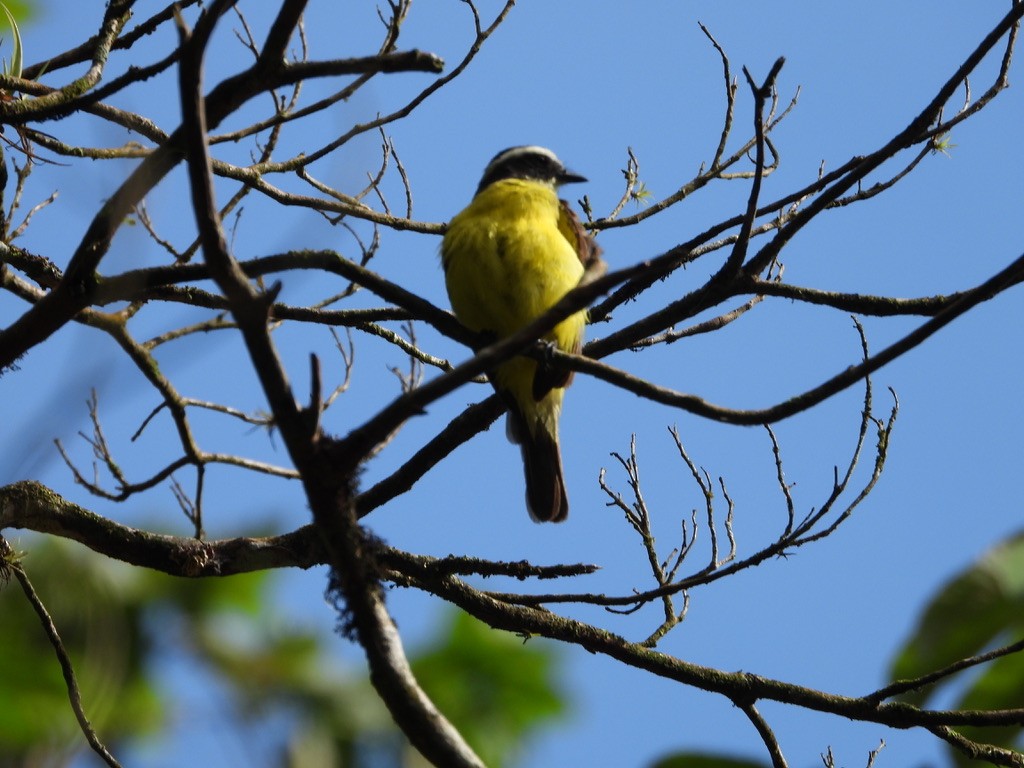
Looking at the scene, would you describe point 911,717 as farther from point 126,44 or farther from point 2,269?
point 126,44

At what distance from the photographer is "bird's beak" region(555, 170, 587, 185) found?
6.11 meters

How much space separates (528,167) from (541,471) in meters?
1.83

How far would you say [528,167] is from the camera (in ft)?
19.4

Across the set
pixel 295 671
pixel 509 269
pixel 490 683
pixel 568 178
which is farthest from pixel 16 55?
pixel 490 683

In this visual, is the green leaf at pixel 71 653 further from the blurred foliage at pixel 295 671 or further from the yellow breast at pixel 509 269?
the yellow breast at pixel 509 269

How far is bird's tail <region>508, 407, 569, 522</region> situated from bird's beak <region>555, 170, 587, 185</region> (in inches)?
68.1

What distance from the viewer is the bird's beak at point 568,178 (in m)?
6.11

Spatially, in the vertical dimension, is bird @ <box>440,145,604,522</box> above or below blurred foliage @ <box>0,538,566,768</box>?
below

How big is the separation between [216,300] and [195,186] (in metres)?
1.58

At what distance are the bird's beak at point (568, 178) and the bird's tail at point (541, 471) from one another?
173 cm

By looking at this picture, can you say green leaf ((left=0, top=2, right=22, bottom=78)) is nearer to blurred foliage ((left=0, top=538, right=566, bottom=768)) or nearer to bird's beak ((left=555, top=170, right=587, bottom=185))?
bird's beak ((left=555, top=170, right=587, bottom=185))

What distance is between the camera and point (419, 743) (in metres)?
2.46

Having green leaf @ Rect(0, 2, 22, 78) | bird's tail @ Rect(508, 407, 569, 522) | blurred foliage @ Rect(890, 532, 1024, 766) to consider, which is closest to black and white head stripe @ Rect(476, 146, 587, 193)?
bird's tail @ Rect(508, 407, 569, 522)

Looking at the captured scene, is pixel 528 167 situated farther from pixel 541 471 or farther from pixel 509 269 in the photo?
pixel 541 471
